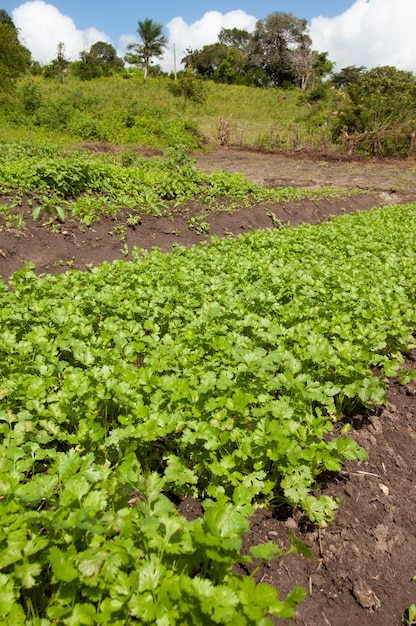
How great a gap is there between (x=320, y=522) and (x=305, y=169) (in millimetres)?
21367

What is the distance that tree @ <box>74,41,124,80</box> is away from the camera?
37.9 m

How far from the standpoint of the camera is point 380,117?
2556 cm

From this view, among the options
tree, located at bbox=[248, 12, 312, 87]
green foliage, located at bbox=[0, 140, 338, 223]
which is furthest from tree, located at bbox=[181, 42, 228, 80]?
green foliage, located at bbox=[0, 140, 338, 223]

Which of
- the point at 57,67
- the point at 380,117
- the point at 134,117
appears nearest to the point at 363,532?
the point at 134,117

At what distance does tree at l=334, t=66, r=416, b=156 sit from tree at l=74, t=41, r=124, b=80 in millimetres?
25046

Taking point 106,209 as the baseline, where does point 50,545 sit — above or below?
below

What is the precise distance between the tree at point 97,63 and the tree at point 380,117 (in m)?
25.0

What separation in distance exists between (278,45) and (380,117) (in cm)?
3585

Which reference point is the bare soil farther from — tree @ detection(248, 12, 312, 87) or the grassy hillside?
tree @ detection(248, 12, 312, 87)

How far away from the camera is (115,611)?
1.49m

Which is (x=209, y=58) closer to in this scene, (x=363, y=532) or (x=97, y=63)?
(x=97, y=63)

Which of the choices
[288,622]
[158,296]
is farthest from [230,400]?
[158,296]

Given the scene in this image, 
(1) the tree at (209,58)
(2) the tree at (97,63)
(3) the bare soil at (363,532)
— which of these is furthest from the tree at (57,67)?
(3) the bare soil at (363,532)

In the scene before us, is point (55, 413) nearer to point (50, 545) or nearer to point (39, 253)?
point (50, 545)
